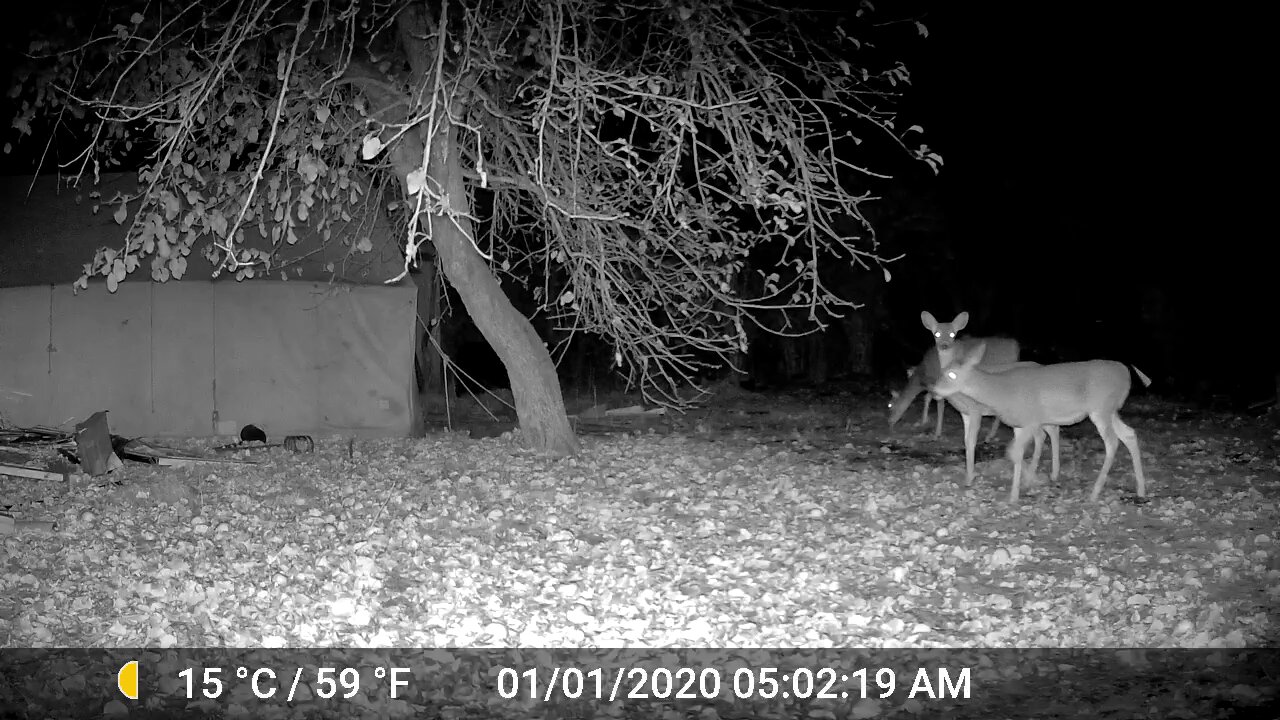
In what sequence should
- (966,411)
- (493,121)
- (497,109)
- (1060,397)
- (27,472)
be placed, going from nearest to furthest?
(497,109) → (1060,397) → (27,472) → (966,411) → (493,121)

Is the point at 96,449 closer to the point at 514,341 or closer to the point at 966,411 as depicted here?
the point at 514,341

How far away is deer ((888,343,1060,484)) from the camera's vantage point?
966cm

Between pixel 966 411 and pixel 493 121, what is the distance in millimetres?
5420

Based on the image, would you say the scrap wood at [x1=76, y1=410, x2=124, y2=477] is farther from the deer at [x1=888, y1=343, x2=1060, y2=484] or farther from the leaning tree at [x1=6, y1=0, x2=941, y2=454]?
the deer at [x1=888, y1=343, x2=1060, y2=484]

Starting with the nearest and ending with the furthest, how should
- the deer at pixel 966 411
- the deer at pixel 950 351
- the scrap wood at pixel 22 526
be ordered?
the scrap wood at pixel 22 526 < the deer at pixel 966 411 < the deer at pixel 950 351

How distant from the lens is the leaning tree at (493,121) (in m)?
7.01

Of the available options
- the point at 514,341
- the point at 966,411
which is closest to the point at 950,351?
the point at 966,411

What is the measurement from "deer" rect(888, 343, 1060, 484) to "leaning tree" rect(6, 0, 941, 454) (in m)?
1.73

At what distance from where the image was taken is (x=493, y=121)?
1070 centimetres

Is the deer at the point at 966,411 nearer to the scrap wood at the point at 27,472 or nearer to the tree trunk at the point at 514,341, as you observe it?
the tree trunk at the point at 514,341

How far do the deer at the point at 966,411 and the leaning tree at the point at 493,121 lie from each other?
1730mm

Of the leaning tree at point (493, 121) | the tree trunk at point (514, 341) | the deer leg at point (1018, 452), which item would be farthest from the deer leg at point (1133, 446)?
the tree trunk at point (514, 341)

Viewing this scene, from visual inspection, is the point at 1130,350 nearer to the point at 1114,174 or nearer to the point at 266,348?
the point at 1114,174

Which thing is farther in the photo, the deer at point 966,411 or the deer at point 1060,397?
the deer at point 966,411
